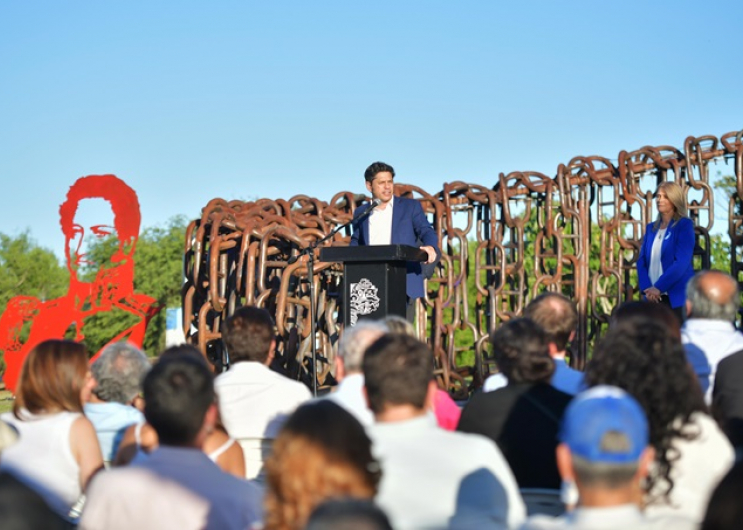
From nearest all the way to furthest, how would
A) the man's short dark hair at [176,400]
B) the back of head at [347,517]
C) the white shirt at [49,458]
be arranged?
the back of head at [347,517], the man's short dark hair at [176,400], the white shirt at [49,458]

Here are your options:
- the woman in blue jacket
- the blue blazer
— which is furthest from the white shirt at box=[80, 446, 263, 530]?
the blue blazer

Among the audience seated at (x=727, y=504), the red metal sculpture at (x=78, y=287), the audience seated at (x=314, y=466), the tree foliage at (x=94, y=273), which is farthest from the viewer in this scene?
the tree foliage at (x=94, y=273)

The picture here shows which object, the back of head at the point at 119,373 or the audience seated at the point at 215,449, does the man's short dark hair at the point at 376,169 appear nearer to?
the back of head at the point at 119,373

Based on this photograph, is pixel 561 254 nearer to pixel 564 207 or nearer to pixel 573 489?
pixel 564 207

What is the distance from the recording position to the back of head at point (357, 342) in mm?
3916

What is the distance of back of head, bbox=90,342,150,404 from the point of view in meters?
4.41

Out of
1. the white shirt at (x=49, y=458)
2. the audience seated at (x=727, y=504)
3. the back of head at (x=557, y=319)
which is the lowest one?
the white shirt at (x=49, y=458)

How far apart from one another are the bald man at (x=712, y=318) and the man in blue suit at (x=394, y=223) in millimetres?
2707

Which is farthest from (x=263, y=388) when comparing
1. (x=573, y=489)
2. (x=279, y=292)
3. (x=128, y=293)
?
(x=128, y=293)

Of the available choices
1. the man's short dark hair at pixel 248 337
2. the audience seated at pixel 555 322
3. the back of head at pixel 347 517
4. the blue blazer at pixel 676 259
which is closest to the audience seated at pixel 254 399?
the man's short dark hair at pixel 248 337

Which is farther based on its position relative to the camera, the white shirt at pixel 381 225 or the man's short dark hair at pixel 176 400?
the white shirt at pixel 381 225

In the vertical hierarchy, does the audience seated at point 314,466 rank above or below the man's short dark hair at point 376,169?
below

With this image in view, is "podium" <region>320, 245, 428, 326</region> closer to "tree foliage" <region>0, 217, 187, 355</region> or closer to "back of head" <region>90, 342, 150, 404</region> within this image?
"back of head" <region>90, 342, 150, 404</region>

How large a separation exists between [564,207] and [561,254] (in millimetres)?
360
